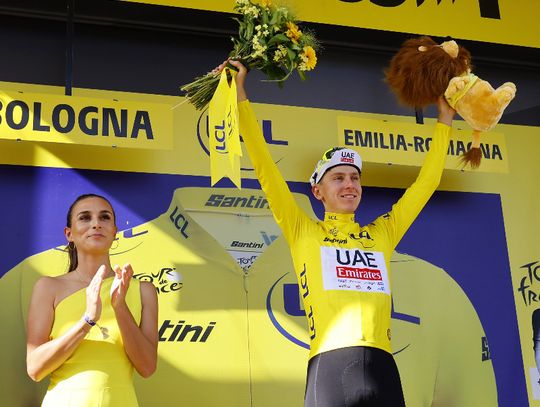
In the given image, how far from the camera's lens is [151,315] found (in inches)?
112

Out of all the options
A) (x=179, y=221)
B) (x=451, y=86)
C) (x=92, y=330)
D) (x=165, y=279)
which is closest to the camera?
(x=92, y=330)

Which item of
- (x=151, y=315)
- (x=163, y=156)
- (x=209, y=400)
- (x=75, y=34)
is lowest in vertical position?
(x=209, y=400)

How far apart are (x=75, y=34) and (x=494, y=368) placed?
2.66 metres

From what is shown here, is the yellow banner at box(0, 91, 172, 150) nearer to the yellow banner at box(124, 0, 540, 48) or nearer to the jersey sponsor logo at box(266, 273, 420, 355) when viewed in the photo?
the yellow banner at box(124, 0, 540, 48)

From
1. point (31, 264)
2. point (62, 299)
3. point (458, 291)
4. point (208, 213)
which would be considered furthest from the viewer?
point (458, 291)

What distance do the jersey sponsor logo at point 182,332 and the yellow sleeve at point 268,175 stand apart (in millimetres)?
927

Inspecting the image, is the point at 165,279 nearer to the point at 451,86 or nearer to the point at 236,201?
the point at 236,201

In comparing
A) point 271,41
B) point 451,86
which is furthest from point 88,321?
point 451,86

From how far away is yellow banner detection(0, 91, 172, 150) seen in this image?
3.55 m

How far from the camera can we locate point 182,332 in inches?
146

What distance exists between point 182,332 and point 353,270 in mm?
1125

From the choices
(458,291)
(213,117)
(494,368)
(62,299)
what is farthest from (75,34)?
(494,368)

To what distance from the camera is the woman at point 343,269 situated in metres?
2.68

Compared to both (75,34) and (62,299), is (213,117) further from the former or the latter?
(75,34)
